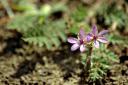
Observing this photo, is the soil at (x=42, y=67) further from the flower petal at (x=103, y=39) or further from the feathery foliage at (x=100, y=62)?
the flower petal at (x=103, y=39)

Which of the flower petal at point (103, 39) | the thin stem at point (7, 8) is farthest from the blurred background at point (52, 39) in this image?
the flower petal at point (103, 39)

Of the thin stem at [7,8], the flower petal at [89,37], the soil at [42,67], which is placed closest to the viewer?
the flower petal at [89,37]

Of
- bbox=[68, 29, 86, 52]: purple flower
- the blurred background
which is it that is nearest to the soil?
the blurred background

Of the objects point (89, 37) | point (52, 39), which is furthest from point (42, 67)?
point (89, 37)

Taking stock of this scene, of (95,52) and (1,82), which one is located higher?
(95,52)

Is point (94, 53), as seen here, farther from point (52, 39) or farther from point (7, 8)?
point (7, 8)

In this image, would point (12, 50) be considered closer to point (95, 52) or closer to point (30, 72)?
point (30, 72)

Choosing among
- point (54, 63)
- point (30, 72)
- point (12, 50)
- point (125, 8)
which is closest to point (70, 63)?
point (54, 63)
